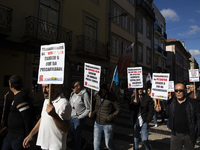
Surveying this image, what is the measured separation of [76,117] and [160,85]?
7.80ft

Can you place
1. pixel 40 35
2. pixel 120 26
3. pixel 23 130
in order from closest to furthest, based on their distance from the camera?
pixel 23 130, pixel 40 35, pixel 120 26

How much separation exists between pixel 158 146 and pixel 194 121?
2069mm

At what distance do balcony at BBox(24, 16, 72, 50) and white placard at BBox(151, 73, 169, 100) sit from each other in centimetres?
681

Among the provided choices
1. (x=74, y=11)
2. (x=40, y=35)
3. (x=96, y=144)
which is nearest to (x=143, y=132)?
(x=96, y=144)

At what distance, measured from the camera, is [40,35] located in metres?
8.34

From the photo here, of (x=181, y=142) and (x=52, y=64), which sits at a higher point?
(x=52, y=64)

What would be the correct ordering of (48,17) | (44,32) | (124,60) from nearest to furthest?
(44,32), (48,17), (124,60)

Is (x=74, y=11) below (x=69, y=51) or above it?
above

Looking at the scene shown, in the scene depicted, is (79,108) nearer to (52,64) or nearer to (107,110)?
(107,110)

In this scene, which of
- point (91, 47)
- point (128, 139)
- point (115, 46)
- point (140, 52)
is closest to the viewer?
point (128, 139)

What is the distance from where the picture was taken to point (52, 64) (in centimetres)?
217

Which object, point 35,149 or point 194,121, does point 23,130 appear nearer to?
point 35,149

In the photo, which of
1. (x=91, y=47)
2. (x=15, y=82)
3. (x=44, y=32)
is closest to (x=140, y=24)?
(x=91, y=47)

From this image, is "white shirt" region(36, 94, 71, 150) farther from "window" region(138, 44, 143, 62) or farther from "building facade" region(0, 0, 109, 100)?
"window" region(138, 44, 143, 62)
